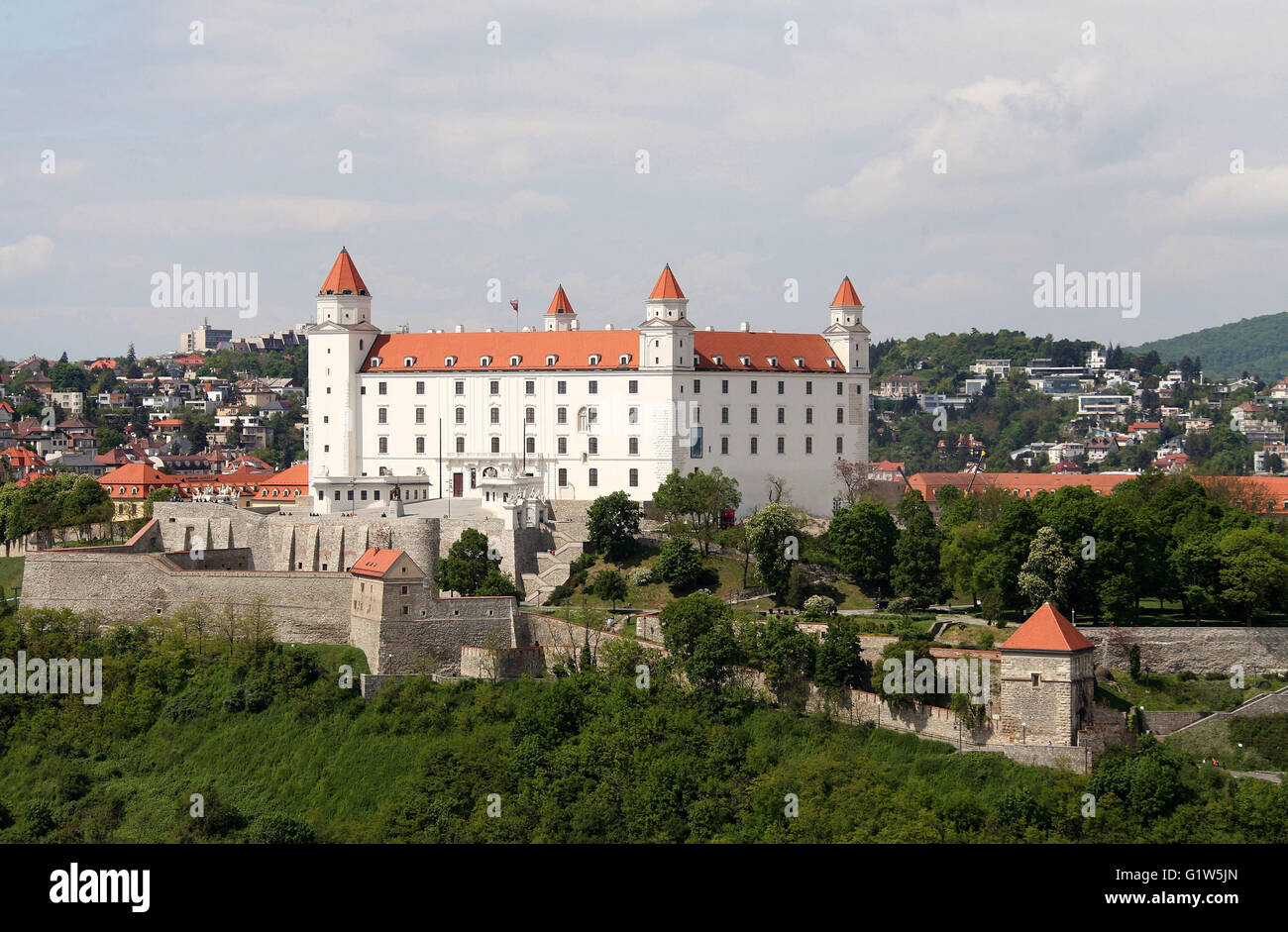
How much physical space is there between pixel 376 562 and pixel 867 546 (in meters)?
15.7

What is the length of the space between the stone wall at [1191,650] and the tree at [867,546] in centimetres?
891

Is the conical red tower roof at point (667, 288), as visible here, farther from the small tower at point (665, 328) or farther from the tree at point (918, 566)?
the tree at point (918, 566)

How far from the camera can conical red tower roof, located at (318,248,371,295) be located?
67625mm

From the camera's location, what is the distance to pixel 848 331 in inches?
2694

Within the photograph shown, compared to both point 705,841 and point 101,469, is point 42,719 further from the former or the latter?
point 101,469

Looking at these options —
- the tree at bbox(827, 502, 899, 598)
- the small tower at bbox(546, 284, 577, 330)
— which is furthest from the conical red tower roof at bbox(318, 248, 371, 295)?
the tree at bbox(827, 502, 899, 598)

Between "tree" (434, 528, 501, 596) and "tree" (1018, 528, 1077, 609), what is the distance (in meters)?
16.9

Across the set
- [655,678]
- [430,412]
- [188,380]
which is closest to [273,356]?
[188,380]

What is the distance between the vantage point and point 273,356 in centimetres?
17675

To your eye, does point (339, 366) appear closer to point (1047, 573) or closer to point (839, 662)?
point (839, 662)

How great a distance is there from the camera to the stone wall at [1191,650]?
146ft

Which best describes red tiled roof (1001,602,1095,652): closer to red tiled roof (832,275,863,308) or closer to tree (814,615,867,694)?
→ tree (814,615,867,694)

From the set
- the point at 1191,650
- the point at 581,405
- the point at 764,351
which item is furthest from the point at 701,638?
the point at 764,351
